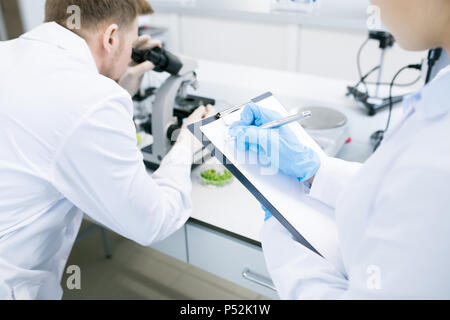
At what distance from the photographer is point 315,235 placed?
88cm

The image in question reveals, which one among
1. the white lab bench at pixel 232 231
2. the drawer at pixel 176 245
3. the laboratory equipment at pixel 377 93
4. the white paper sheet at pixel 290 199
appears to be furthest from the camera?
the laboratory equipment at pixel 377 93

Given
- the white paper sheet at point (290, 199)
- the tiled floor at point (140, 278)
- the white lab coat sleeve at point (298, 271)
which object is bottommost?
Answer: the tiled floor at point (140, 278)

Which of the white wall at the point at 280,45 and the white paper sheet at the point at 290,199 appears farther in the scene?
the white wall at the point at 280,45

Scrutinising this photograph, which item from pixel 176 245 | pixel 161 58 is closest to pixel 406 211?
pixel 176 245

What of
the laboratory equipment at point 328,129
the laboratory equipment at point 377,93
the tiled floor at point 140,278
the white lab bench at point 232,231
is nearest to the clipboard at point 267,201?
the white lab bench at point 232,231

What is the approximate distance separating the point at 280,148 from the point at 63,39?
648 millimetres

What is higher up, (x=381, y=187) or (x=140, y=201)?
(x=381, y=187)

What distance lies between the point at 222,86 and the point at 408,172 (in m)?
1.55

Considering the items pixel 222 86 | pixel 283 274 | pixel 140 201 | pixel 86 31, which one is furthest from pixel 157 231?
pixel 222 86

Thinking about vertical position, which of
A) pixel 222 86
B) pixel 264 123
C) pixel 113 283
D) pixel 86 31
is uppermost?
pixel 86 31

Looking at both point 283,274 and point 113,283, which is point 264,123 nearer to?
point 283,274

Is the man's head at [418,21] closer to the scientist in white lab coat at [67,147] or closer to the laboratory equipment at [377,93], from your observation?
the scientist in white lab coat at [67,147]

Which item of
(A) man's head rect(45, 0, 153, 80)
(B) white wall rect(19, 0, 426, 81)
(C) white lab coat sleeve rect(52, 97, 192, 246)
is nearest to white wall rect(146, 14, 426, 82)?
(B) white wall rect(19, 0, 426, 81)

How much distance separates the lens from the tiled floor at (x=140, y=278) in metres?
2.05
